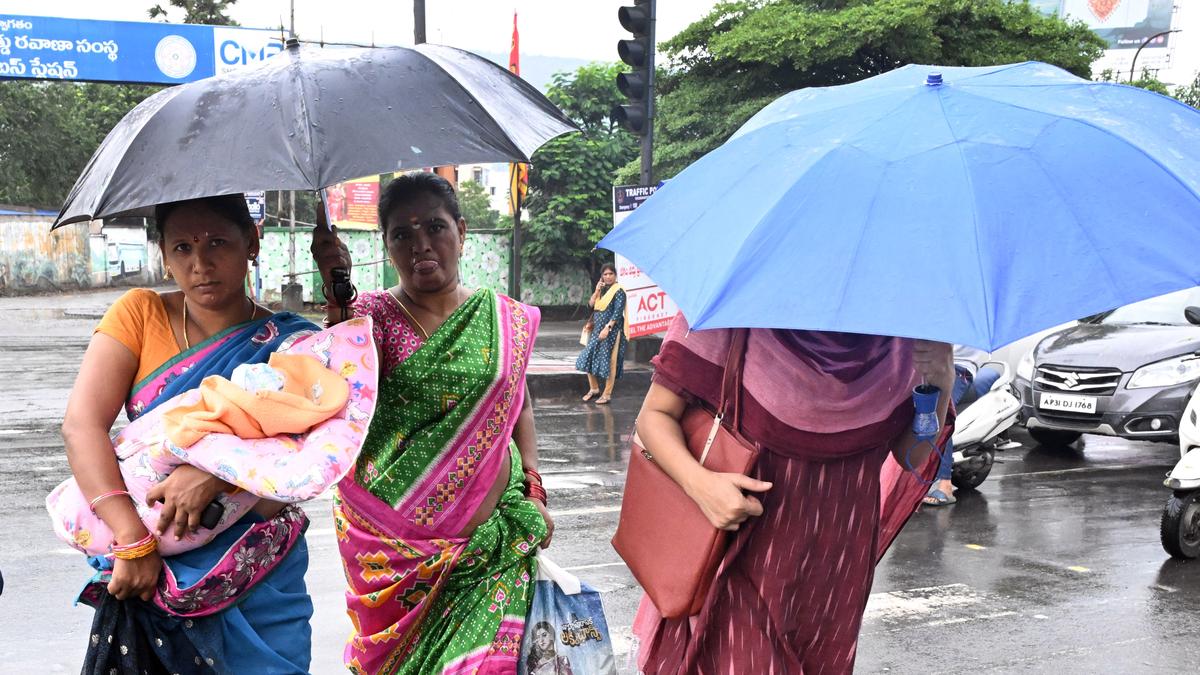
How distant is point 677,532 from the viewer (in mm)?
2662

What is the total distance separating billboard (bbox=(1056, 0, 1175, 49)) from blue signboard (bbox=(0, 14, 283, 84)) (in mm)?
66193

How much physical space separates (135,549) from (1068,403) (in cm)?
938

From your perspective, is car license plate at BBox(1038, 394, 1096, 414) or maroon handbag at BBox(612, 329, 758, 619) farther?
car license plate at BBox(1038, 394, 1096, 414)

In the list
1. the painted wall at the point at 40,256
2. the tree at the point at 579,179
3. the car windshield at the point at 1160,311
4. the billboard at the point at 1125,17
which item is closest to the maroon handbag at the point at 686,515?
the car windshield at the point at 1160,311

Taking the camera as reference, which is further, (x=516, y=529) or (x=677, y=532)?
(x=516, y=529)

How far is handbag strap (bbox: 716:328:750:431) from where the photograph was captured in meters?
2.63

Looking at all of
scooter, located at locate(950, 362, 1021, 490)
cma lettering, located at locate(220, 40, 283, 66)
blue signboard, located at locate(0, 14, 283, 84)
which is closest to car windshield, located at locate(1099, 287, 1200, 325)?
scooter, located at locate(950, 362, 1021, 490)

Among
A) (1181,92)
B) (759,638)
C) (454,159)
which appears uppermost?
(1181,92)

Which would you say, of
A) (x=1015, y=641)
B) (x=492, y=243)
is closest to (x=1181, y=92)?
(x=492, y=243)

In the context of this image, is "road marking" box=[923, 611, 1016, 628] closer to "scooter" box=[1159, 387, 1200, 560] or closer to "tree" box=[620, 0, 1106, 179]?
"scooter" box=[1159, 387, 1200, 560]

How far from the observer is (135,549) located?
2.38 meters

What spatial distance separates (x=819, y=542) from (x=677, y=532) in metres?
0.33

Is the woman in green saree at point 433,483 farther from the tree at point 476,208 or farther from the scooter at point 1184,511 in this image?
the tree at point 476,208

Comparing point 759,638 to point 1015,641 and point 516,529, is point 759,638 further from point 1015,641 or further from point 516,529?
point 1015,641
